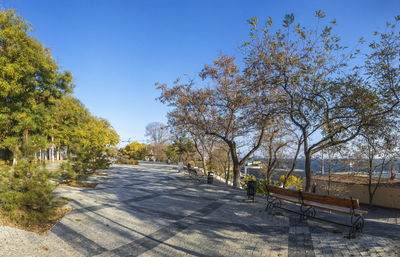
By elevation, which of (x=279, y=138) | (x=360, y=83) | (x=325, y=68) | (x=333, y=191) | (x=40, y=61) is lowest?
(x=333, y=191)

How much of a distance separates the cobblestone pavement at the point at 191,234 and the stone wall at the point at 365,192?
12357mm

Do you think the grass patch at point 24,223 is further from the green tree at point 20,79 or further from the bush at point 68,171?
the green tree at point 20,79

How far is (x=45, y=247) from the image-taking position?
4.82 m

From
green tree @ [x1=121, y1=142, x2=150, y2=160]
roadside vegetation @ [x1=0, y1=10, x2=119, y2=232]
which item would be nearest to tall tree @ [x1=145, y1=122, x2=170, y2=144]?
green tree @ [x1=121, y1=142, x2=150, y2=160]

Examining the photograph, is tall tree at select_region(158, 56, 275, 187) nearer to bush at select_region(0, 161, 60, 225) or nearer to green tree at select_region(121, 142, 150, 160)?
bush at select_region(0, 161, 60, 225)

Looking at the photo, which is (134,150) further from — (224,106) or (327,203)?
(327,203)

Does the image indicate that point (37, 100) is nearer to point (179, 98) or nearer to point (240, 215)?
point (179, 98)

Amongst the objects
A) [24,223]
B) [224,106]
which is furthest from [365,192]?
[24,223]

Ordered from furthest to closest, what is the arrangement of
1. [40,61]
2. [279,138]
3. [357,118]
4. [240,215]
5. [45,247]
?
[279,138] → [40,61] → [357,118] → [240,215] → [45,247]

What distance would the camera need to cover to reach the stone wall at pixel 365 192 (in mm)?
16031

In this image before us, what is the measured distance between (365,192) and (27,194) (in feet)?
67.9

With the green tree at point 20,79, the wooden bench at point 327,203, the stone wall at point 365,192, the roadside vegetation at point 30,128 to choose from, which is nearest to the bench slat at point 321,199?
the wooden bench at point 327,203

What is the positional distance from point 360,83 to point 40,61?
1501 cm

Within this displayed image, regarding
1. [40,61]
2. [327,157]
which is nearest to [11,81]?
[40,61]
